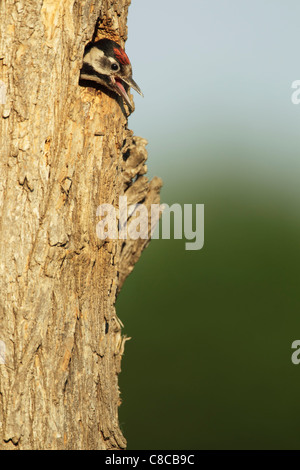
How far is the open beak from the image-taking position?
2.92 meters

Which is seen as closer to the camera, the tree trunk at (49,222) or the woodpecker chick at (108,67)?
the tree trunk at (49,222)

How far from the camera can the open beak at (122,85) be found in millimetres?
2916

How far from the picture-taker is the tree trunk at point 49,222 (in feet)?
8.10

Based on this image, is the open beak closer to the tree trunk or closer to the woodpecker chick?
the woodpecker chick

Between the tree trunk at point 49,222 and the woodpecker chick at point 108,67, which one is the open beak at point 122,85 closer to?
the woodpecker chick at point 108,67

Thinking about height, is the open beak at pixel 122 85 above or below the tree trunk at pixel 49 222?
above

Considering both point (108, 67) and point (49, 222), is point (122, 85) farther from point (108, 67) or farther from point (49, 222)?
point (49, 222)

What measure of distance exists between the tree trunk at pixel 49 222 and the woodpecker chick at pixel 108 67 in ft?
0.31

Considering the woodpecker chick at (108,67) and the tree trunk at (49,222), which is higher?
the woodpecker chick at (108,67)

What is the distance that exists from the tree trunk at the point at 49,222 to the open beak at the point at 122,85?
0.14m

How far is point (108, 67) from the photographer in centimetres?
284

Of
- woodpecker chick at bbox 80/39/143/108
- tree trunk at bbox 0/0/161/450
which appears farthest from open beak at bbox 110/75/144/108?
tree trunk at bbox 0/0/161/450

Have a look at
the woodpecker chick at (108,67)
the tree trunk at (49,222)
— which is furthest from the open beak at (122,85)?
the tree trunk at (49,222)

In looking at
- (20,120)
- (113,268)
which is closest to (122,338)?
(113,268)
